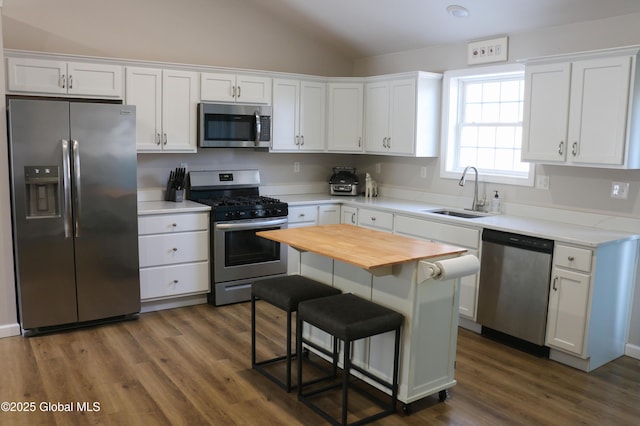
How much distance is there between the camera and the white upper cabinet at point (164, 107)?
467cm

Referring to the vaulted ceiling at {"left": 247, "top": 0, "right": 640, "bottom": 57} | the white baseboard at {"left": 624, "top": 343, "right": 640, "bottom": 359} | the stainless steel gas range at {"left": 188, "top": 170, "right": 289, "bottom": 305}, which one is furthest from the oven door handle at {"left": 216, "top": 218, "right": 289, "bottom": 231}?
the white baseboard at {"left": 624, "top": 343, "right": 640, "bottom": 359}

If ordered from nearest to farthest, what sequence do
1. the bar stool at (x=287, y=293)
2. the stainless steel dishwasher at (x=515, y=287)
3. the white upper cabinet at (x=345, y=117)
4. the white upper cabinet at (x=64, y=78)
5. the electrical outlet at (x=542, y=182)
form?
the bar stool at (x=287, y=293) → the stainless steel dishwasher at (x=515, y=287) → the white upper cabinet at (x=64, y=78) → the electrical outlet at (x=542, y=182) → the white upper cabinet at (x=345, y=117)

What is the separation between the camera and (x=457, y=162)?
17.3 feet

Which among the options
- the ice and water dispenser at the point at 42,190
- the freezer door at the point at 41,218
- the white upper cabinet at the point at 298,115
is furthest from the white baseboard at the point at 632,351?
the ice and water dispenser at the point at 42,190

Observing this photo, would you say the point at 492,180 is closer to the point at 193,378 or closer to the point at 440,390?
the point at 440,390

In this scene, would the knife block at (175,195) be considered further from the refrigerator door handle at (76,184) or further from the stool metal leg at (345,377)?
the stool metal leg at (345,377)

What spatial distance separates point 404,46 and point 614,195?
2565 millimetres

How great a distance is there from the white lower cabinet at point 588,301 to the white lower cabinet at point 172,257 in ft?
9.33

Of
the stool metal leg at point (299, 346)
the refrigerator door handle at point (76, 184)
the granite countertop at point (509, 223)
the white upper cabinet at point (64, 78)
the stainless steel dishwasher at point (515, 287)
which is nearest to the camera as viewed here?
the stool metal leg at point (299, 346)

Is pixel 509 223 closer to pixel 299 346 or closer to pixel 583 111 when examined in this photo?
pixel 583 111

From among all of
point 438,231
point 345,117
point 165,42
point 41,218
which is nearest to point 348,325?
point 438,231

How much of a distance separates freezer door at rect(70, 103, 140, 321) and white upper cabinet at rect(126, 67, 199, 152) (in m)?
0.54

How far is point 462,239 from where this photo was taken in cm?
425

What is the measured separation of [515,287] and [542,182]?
1.00 metres
